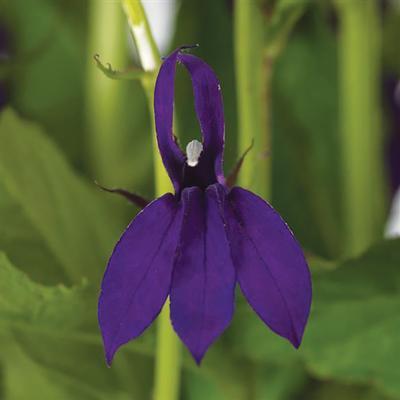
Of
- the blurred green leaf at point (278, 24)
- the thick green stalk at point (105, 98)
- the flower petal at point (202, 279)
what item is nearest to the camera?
the flower petal at point (202, 279)

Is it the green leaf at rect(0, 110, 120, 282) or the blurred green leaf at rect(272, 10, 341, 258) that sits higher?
the green leaf at rect(0, 110, 120, 282)

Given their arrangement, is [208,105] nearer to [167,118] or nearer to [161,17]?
[167,118]

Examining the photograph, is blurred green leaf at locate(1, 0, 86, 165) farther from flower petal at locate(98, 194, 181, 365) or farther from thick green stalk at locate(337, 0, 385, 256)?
flower petal at locate(98, 194, 181, 365)

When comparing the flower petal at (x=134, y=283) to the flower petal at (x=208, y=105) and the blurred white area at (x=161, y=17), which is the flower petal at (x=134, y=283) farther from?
the blurred white area at (x=161, y=17)

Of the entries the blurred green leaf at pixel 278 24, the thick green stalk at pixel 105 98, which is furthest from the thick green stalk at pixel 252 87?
the thick green stalk at pixel 105 98

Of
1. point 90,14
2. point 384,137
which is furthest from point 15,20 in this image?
point 384,137

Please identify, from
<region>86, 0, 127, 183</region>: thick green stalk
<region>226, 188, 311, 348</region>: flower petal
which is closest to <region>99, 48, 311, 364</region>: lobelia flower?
<region>226, 188, 311, 348</region>: flower petal

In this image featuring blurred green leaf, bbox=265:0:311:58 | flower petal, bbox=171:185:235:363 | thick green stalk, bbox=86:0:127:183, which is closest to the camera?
flower petal, bbox=171:185:235:363

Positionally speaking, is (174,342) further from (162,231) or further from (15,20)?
(15,20)
